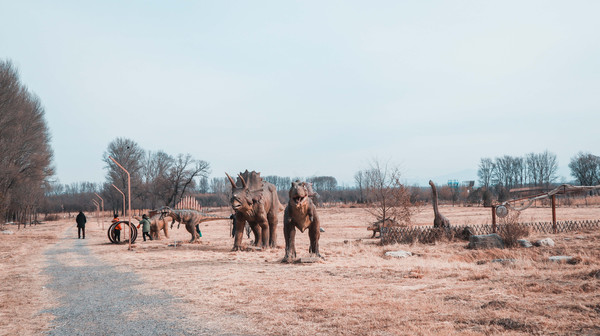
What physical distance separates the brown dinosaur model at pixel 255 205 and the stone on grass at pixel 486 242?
25.2 feet

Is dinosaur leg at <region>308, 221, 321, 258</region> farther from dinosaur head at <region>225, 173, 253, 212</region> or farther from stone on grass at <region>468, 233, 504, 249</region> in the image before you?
stone on grass at <region>468, 233, 504, 249</region>

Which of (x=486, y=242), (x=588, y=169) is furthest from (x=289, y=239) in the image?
(x=588, y=169)

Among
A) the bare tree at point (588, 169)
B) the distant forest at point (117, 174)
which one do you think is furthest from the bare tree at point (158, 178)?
the bare tree at point (588, 169)

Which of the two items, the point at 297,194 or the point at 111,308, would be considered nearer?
the point at 111,308

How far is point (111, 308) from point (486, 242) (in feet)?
44.4

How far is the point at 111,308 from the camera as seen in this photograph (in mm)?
7781

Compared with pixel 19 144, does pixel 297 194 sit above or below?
below

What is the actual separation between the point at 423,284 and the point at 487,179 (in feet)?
365

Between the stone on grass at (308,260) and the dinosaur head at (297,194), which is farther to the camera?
the stone on grass at (308,260)

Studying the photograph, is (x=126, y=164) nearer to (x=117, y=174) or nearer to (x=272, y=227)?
(x=117, y=174)

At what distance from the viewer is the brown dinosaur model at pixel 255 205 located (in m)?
16.9

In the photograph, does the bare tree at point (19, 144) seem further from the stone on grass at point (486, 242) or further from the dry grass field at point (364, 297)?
the stone on grass at point (486, 242)

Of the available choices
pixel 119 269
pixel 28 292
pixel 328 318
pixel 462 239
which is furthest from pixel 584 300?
pixel 462 239

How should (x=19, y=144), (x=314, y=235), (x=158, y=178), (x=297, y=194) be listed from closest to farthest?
(x=297, y=194) → (x=314, y=235) → (x=19, y=144) → (x=158, y=178)
